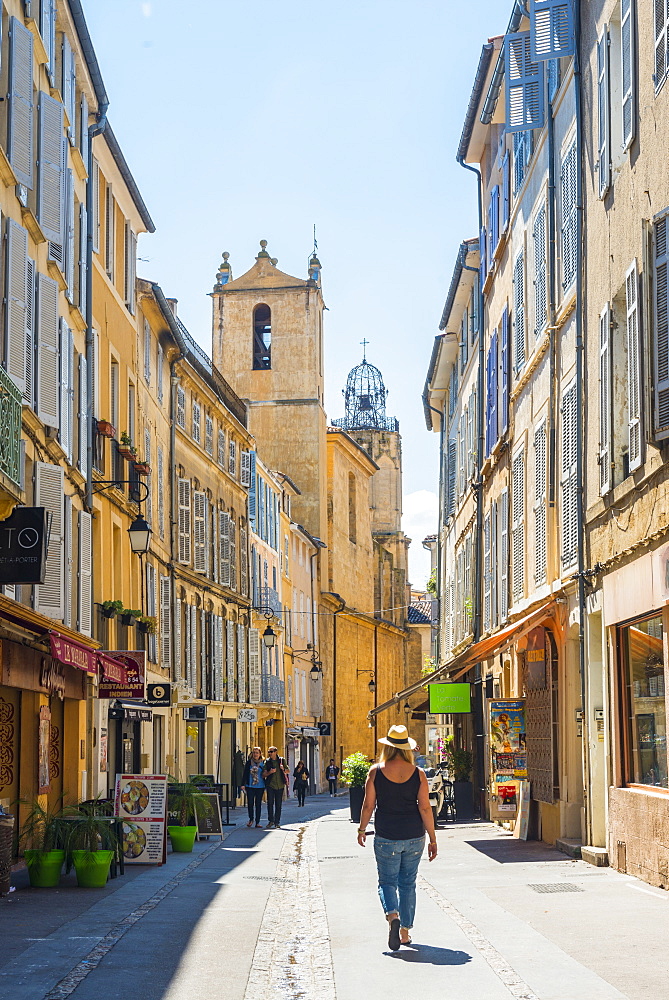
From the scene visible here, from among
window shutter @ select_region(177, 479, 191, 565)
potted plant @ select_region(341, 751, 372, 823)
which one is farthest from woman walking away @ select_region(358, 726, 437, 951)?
window shutter @ select_region(177, 479, 191, 565)

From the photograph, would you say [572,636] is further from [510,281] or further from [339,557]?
[339,557]

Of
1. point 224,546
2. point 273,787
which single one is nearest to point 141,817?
point 273,787

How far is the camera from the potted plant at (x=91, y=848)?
13727 millimetres

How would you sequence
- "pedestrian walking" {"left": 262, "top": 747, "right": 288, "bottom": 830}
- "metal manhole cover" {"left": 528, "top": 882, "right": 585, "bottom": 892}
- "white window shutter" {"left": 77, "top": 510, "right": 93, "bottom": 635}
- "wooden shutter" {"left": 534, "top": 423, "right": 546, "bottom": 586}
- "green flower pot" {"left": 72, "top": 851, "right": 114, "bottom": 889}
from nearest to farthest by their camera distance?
"metal manhole cover" {"left": 528, "top": 882, "right": 585, "bottom": 892} < "green flower pot" {"left": 72, "top": 851, "right": 114, "bottom": 889} < "wooden shutter" {"left": 534, "top": 423, "right": 546, "bottom": 586} < "white window shutter" {"left": 77, "top": 510, "right": 93, "bottom": 635} < "pedestrian walking" {"left": 262, "top": 747, "right": 288, "bottom": 830}

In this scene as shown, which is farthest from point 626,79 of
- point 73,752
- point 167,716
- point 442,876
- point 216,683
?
point 216,683

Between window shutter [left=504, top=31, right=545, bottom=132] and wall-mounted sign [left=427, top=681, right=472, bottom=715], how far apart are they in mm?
10652

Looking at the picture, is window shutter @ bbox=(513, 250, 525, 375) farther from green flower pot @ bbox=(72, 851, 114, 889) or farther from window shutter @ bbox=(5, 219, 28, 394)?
green flower pot @ bbox=(72, 851, 114, 889)

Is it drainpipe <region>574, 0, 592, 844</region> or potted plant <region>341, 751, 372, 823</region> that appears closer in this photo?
drainpipe <region>574, 0, 592, 844</region>

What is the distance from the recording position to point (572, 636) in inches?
663

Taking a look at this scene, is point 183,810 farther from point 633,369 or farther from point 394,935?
point 394,935

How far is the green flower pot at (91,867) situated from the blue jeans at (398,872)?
4.99m

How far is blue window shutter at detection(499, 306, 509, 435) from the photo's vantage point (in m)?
22.7

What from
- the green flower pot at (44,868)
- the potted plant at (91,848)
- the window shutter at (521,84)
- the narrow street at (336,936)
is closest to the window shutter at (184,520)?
the window shutter at (521,84)

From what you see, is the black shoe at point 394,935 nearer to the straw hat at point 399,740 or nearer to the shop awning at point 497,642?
the straw hat at point 399,740
